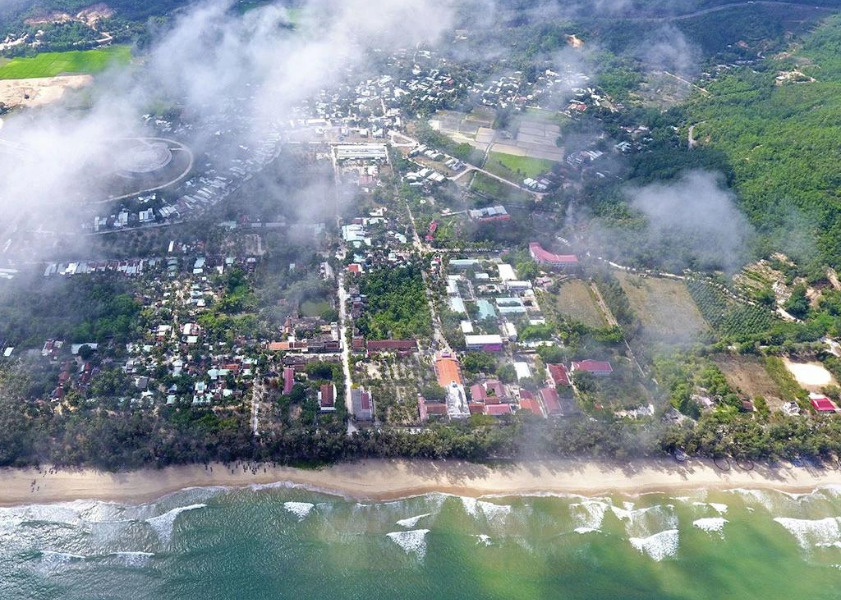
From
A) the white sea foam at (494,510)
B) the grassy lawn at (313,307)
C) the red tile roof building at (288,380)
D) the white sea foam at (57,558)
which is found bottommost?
the white sea foam at (494,510)

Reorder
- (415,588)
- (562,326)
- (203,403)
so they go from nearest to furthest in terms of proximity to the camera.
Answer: (415,588) → (203,403) → (562,326)

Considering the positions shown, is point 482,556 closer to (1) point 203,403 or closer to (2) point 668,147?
(1) point 203,403

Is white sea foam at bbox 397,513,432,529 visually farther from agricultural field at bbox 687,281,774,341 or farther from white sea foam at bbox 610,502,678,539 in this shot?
agricultural field at bbox 687,281,774,341

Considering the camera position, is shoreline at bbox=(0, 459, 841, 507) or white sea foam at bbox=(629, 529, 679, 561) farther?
shoreline at bbox=(0, 459, 841, 507)

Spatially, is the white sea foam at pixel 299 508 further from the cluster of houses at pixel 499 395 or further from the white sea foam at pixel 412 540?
the cluster of houses at pixel 499 395

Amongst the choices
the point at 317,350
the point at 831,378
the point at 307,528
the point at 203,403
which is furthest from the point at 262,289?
the point at 831,378

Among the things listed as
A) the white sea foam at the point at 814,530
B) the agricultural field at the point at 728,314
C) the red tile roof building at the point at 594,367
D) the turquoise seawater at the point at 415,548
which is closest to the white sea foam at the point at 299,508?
the turquoise seawater at the point at 415,548

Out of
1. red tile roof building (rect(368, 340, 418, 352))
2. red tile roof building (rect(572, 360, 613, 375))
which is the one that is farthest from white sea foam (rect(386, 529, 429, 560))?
red tile roof building (rect(572, 360, 613, 375))
